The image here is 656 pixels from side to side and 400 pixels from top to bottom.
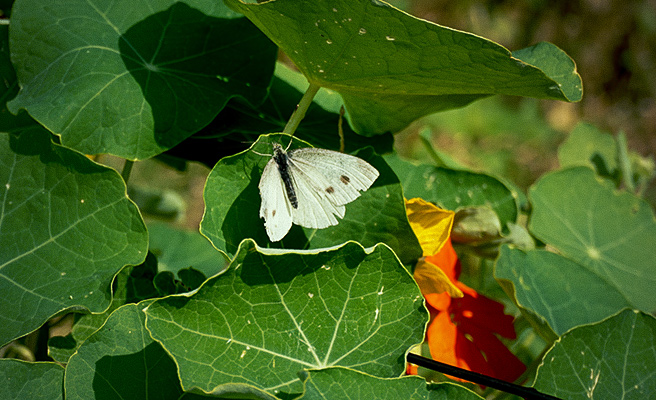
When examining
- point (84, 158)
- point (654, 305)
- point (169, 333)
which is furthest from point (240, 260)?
point (654, 305)

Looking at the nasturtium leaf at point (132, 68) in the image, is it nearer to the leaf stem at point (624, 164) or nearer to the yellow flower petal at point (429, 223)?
the yellow flower petal at point (429, 223)

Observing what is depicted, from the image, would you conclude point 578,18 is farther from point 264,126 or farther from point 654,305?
point 264,126

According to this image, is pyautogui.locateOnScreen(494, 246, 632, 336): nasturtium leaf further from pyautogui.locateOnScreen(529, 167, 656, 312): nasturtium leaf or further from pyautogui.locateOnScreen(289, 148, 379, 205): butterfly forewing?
pyautogui.locateOnScreen(289, 148, 379, 205): butterfly forewing

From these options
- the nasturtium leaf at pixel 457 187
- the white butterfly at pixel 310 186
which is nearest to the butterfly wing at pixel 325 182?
the white butterfly at pixel 310 186

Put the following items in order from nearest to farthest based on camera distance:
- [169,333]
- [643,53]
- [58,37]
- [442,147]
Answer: [169,333], [58,37], [442,147], [643,53]

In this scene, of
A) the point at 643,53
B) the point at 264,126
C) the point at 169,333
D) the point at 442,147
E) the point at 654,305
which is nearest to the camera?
the point at 169,333

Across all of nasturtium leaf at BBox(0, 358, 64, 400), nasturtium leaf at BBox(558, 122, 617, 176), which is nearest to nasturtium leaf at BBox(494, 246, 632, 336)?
nasturtium leaf at BBox(558, 122, 617, 176)

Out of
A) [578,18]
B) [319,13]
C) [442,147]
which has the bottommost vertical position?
[442,147]
